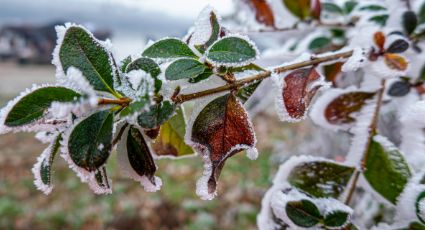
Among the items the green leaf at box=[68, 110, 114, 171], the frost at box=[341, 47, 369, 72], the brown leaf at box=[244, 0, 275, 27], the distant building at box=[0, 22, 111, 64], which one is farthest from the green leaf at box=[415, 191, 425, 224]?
the distant building at box=[0, 22, 111, 64]

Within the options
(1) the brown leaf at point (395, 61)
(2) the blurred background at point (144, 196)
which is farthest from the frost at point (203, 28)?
(2) the blurred background at point (144, 196)

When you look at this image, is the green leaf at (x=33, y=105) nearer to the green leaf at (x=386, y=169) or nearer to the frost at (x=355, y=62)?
the frost at (x=355, y=62)

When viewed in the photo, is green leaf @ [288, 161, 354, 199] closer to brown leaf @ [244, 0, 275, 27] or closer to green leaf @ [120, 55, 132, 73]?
green leaf @ [120, 55, 132, 73]

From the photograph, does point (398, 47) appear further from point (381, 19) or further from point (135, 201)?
point (135, 201)

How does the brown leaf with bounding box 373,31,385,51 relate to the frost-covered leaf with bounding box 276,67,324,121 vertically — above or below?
above

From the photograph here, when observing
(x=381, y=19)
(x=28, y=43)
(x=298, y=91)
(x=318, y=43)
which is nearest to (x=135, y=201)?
(x=318, y=43)
